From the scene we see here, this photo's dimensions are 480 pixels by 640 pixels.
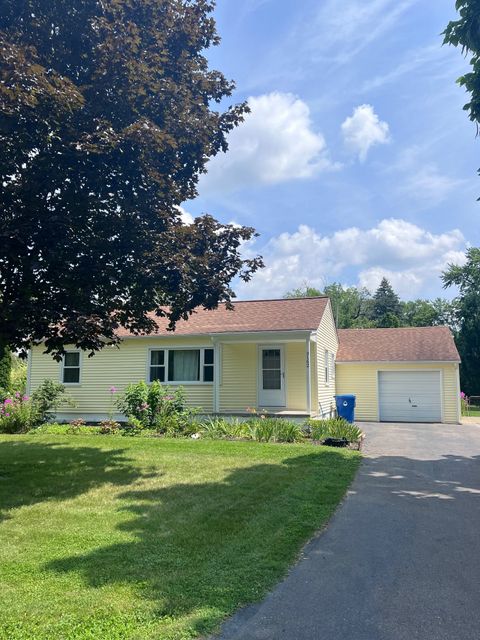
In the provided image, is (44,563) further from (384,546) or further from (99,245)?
(99,245)

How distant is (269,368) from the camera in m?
17.5

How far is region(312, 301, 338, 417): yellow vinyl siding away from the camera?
18250mm

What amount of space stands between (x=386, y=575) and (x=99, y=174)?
21.4 feet

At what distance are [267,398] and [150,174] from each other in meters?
11.1

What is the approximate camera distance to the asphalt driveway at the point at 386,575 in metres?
3.51

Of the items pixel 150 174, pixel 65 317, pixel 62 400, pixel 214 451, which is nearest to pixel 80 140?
pixel 150 174

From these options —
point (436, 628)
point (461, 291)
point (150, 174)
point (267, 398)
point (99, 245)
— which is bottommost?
point (436, 628)

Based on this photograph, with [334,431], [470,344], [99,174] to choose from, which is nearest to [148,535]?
[99,174]

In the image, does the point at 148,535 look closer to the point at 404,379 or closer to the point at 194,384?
the point at 194,384

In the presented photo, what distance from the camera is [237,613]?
3689 millimetres

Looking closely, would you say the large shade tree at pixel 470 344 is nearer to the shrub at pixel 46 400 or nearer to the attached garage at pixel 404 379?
the attached garage at pixel 404 379

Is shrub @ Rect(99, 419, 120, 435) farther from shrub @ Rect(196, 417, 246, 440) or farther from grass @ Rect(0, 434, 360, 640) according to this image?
grass @ Rect(0, 434, 360, 640)

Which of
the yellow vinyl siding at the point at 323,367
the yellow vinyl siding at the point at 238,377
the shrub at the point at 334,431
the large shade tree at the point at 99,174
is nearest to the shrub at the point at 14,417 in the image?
the yellow vinyl siding at the point at 238,377

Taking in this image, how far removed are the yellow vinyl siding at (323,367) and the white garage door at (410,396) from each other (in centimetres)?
229
